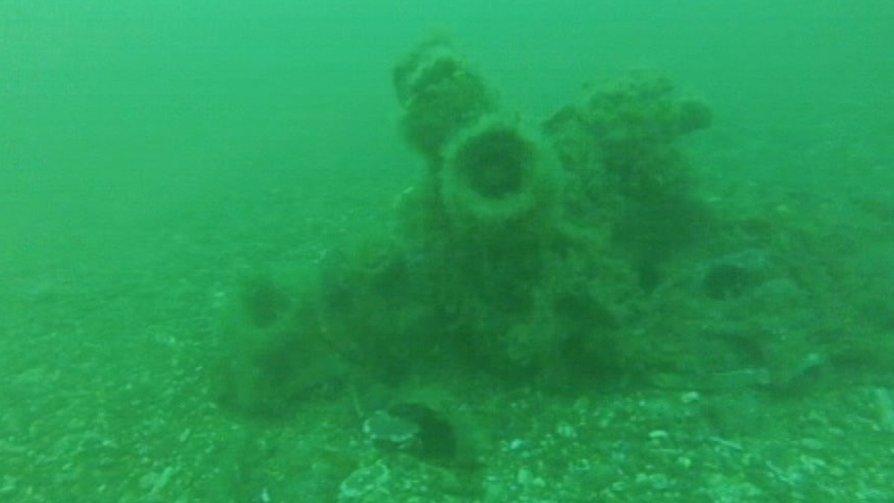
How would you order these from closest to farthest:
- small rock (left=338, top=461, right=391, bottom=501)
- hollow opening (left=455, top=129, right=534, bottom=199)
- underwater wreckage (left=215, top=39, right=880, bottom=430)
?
small rock (left=338, top=461, right=391, bottom=501)
hollow opening (left=455, top=129, right=534, bottom=199)
underwater wreckage (left=215, top=39, right=880, bottom=430)

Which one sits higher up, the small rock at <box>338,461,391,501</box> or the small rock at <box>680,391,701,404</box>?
the small rock at <box>338,461,391,501</box>

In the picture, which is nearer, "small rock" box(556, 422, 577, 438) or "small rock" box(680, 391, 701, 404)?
"small rock" box(556, 422, 577, 438)

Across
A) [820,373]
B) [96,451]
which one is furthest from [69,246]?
[820,373]

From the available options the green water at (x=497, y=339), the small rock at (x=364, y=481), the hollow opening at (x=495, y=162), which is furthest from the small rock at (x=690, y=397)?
the small rock at (x=364, y=481)

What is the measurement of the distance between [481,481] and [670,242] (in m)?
3.62

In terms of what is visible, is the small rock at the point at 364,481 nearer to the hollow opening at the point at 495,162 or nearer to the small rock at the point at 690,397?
the hollow opening at the point at 495,162

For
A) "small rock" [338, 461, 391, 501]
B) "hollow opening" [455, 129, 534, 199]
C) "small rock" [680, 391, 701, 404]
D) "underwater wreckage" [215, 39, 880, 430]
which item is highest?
"hollow opening" [455, 129, 534, 199]

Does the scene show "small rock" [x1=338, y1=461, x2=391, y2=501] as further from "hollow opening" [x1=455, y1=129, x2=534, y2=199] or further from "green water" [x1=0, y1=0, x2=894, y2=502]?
"hollow opening" [x1=455, y1=129, x2=534, y2=199]

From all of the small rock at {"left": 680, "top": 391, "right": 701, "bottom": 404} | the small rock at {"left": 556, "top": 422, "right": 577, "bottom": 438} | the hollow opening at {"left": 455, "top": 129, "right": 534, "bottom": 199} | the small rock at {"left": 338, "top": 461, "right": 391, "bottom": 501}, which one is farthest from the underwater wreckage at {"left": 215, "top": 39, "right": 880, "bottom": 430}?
the small rock at {"left": 338, "top": 461, "right": 391, "bottom": 501}

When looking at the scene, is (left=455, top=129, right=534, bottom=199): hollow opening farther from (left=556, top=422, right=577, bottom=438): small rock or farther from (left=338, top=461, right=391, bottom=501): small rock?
(left=338, top=461, right=391, bottom=501): small rock

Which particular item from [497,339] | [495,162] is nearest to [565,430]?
[497,339]

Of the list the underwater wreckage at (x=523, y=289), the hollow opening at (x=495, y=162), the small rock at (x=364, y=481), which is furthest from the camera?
the underwater wreckage at (x=523, y=289)

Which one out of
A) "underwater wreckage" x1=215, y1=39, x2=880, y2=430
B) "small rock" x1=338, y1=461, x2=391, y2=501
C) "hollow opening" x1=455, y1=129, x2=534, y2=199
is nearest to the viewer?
"small rock" x1=338, y1=461, x2=391, y2=501

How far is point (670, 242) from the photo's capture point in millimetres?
7070
